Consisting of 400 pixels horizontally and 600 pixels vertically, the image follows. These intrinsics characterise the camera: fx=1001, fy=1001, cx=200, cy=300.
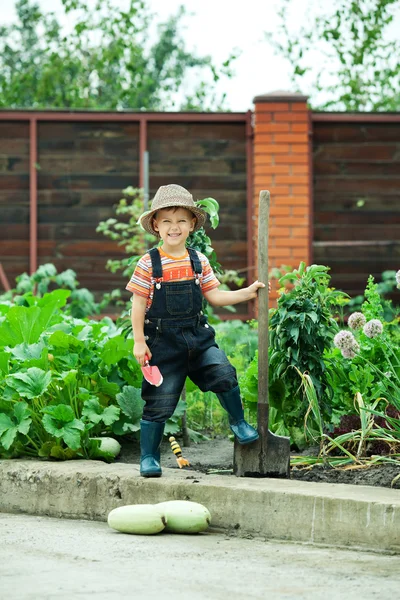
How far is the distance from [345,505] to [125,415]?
5.51 feet

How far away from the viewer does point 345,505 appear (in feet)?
12.6

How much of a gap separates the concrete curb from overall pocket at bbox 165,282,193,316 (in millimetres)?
734

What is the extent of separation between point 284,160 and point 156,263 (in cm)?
518

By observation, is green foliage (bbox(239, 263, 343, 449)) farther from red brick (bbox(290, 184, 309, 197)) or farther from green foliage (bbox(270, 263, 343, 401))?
red brick (bbox(290, 184, 309, 197))

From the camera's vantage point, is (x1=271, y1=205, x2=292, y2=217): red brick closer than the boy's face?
No

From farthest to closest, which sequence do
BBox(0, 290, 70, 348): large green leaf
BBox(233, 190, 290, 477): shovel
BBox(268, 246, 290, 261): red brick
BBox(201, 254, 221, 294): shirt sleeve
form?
BBox(268, 246, 290, 261): red brick
BBox(0, 290, 70, 348): large green leaf
BBox(201, 254, 221, 294): shirt sleeve
BBox(233, 190, 290, 477): shovel

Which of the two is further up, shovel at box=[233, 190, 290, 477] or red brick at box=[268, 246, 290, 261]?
red brick at box=[268, 246, 290, 261]

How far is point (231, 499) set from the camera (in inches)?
163

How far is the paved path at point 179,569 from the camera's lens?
10.0ft

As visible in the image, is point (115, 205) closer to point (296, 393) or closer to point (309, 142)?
point (309, 142)

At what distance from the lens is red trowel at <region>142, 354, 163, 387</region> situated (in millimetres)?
4391

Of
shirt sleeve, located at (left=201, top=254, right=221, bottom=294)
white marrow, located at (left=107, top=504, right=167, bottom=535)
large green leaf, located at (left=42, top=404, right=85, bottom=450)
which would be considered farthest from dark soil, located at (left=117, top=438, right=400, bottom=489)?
shirt sleeve, located at (left=201, top=254, right=221, bottom=294)

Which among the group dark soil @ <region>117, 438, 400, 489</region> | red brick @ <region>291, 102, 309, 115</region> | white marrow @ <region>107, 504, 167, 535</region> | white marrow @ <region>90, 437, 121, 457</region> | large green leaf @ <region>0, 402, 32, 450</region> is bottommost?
white marrow @ <region>107, 504, 167, 535</region>

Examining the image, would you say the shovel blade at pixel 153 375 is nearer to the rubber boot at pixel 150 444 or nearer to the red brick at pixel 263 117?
the rubber boot at pixel 150 444
